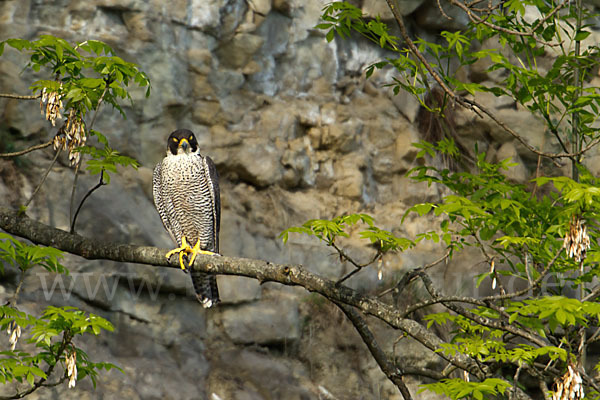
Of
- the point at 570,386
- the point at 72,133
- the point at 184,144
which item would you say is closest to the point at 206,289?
the point at 184,144

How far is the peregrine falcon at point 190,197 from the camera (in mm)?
4566

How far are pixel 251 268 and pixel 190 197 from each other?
177 cm

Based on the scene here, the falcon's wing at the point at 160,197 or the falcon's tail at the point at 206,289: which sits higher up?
the falcon's wing at the point at 160,197

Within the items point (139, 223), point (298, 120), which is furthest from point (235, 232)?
point (298, 120)

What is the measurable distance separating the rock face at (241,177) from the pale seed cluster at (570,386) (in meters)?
4.00

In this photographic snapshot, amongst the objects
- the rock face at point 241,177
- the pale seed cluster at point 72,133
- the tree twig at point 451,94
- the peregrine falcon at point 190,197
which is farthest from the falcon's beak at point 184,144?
the rock face at point 241,177

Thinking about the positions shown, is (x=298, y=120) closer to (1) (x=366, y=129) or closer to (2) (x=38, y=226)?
(1) (x=366, y=129)

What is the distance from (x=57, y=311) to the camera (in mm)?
2715

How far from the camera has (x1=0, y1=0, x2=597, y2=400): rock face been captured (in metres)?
6.06

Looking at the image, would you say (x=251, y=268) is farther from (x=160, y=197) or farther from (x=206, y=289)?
(x=160, y=197)

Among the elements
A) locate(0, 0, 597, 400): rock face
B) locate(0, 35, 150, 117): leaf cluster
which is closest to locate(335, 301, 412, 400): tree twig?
locate(0, 35, 150, 117): leaf cluster

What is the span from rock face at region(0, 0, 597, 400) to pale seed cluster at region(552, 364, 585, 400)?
4000 millimetres

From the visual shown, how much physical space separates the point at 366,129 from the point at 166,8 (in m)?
2.55

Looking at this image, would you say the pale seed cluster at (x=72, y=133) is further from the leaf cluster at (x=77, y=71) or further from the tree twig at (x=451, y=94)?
the tree twig at (x=451, y=94)
